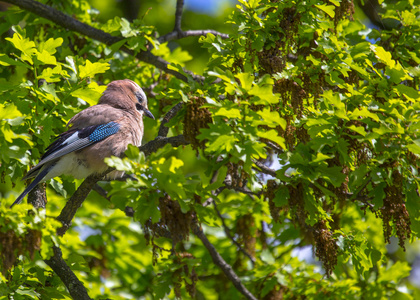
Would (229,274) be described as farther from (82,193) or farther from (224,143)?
(224,143)

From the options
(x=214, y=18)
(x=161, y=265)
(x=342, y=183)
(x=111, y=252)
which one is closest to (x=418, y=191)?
(x=342, y=183)

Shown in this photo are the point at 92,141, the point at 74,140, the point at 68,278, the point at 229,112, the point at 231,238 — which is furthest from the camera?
the point at 231,238

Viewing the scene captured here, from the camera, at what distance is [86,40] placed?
7230mm

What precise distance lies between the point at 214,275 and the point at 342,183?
Answer: 350cm

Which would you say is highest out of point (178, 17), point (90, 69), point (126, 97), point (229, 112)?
point (178, 17)

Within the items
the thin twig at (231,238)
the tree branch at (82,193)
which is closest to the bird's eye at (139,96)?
the thin twig at (231,238)

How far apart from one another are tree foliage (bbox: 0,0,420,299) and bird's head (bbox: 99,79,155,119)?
342 mm

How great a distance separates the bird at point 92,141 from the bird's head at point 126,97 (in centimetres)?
1

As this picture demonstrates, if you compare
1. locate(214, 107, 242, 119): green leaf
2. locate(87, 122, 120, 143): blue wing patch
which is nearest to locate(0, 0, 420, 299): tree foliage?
locate(214, 107, 242, 119): green leaf

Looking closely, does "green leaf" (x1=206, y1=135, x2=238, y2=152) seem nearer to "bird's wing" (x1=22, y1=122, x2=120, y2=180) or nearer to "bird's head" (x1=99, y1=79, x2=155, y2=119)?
"bird's wing" (x1=22, y1=122, x2=120, y2=180)

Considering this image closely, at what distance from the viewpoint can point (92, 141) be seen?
223 inches

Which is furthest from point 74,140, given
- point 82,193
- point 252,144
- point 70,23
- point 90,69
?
point 252,144

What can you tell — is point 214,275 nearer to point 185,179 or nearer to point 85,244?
point 85,244

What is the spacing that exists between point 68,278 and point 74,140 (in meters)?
1.38
